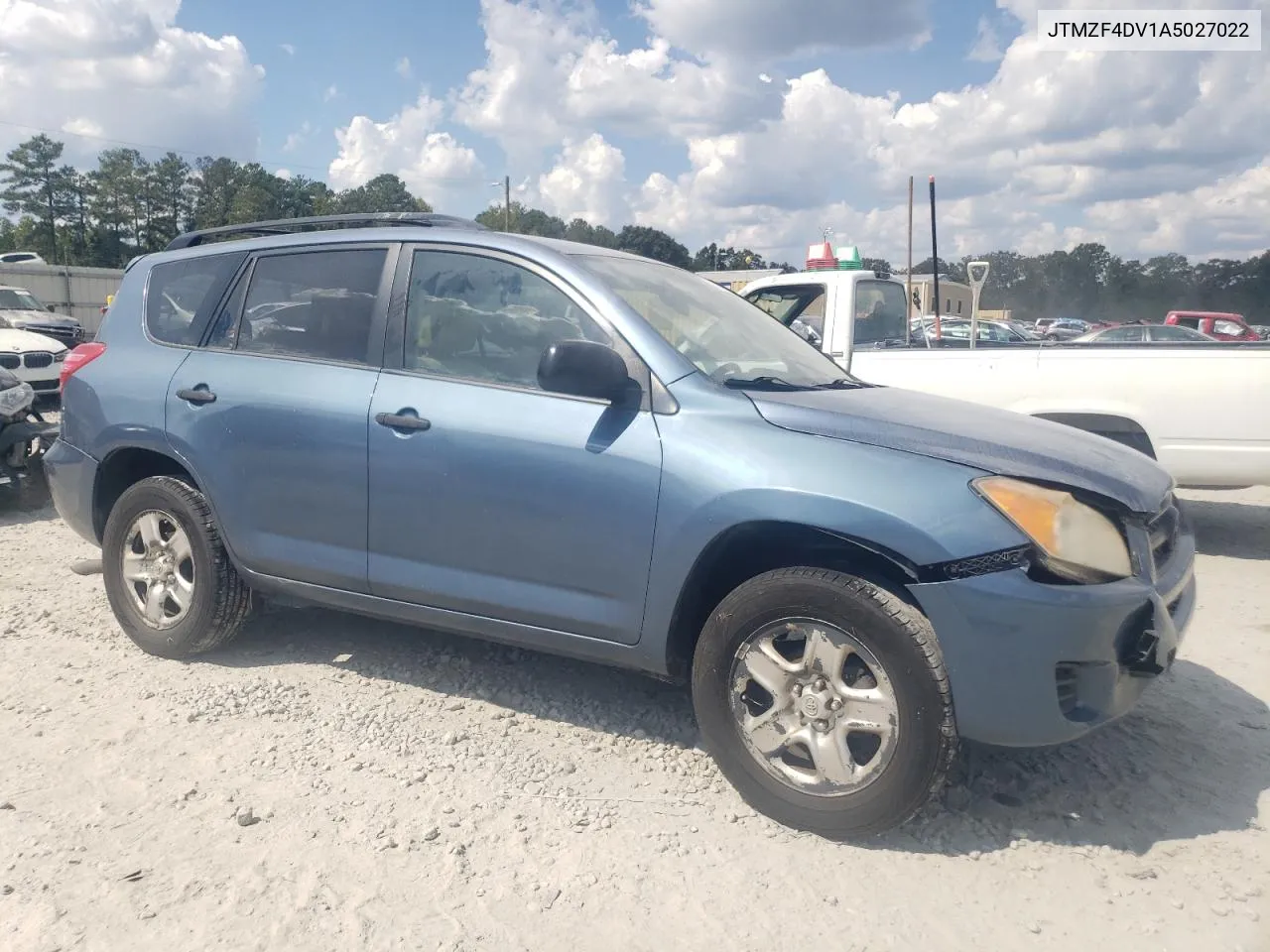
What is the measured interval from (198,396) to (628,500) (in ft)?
6.71

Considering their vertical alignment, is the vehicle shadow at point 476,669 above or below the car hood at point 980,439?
below

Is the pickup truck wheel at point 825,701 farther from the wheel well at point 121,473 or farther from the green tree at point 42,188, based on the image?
the green tree at point 42,188

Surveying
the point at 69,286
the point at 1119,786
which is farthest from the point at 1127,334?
the point at 69,286

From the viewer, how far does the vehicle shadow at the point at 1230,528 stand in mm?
6785

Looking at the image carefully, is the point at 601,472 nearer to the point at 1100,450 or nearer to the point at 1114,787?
the point at 1100,450

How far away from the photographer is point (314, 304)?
4.02 m

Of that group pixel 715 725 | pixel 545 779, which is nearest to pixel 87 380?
pixel 545 779

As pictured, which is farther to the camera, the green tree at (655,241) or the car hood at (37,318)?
the green tree at (655,241)

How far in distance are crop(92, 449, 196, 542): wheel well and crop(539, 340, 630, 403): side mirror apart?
205cm

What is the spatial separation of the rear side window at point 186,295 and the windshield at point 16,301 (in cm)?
2104

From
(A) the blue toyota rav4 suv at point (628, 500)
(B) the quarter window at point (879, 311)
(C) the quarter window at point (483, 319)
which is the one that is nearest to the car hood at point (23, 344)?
(A) the blue toyota rav4 suv at point (628, 500)

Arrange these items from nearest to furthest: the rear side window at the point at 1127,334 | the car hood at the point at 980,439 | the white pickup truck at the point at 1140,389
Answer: the car hood at the point at 980,439 < the white pickup truck at the point at 1140,389 < the rear side window at the point at 1127,334

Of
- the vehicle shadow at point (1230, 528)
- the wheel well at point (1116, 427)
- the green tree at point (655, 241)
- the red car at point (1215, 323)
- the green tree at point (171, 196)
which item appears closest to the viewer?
the wheel well at point (1116, 427)

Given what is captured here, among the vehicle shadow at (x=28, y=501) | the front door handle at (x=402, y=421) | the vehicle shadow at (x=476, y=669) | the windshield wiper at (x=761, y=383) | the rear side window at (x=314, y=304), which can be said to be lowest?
the vehicle shadow at (x=476, y=669)
